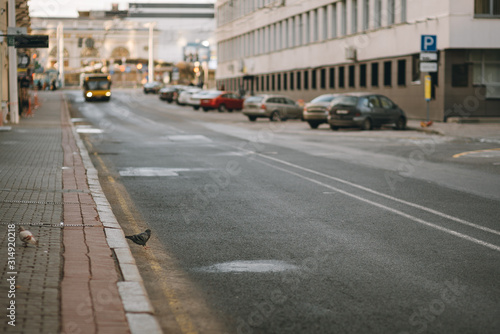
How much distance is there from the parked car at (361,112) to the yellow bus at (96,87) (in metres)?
42.8

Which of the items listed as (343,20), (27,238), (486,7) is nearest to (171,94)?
(343,20)

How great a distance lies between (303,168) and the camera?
644 inches

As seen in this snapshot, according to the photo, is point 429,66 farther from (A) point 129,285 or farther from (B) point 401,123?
(A) point 129,285

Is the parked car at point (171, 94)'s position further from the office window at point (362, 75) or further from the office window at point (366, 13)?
the office window at point (366, 13)

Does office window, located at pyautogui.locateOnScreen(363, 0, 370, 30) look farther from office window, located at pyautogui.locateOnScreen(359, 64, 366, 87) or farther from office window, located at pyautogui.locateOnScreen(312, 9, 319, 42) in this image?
office window, located at pyautogui.locateOnScreen(312, 9, 319, 42)

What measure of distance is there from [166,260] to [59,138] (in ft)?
60.8

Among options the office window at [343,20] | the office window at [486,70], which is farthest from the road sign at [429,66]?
the office window at [343,20]

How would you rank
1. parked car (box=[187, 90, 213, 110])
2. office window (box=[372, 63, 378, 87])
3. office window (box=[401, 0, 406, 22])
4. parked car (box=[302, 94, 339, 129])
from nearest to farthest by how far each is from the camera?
1. parked car (box=[302, 94, 339, 129])
2. office window (box=[401, 0, 406, 22])
3. office window (box=[372, 63, 378, 87])
4. parked car (box=[187, 90, 213, 110])

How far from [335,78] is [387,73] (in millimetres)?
8765

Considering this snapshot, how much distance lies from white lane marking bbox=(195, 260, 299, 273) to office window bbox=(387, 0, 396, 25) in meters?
39.5

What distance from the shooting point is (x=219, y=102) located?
57.7 m

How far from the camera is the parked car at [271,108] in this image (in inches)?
1703

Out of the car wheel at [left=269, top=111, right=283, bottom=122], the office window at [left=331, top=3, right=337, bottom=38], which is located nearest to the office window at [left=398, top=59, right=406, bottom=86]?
the car wheel at [left=269, top=111, right=283, bottom=122]

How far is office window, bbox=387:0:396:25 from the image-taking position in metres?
45.1
